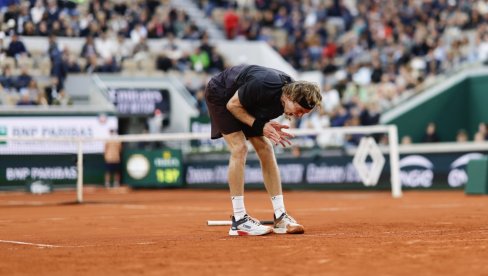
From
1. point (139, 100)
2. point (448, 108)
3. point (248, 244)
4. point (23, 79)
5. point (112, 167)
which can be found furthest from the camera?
point (448, 108)

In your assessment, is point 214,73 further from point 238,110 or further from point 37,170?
point 238,110

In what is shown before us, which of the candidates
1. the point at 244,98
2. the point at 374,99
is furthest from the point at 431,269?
the point at 374,99

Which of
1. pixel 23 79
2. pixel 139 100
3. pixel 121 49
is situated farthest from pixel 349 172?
pixel 121 49

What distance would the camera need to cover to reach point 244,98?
9.35 metres

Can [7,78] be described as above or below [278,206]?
above

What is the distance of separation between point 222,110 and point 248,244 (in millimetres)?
1862

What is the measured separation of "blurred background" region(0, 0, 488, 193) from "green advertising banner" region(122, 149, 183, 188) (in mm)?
39

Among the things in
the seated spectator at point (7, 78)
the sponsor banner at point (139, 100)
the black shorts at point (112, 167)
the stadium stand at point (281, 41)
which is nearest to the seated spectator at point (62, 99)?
the stadium stand at point (281, 41)

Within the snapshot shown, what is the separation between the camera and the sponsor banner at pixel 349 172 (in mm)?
22031

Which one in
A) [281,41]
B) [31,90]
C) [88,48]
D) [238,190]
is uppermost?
[281,41]

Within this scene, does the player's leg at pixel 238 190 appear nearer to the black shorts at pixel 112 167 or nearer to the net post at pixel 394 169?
the net post at pixel 394 169

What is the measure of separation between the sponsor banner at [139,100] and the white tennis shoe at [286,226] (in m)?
18.8

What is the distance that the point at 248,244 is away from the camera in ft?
27.7

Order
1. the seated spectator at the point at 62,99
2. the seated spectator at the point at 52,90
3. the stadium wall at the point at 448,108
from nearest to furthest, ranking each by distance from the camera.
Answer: the seated spectator at the point at 62,99 → the seated spectator at the point at 52,90 → the stadium wall at the point at 448,108
